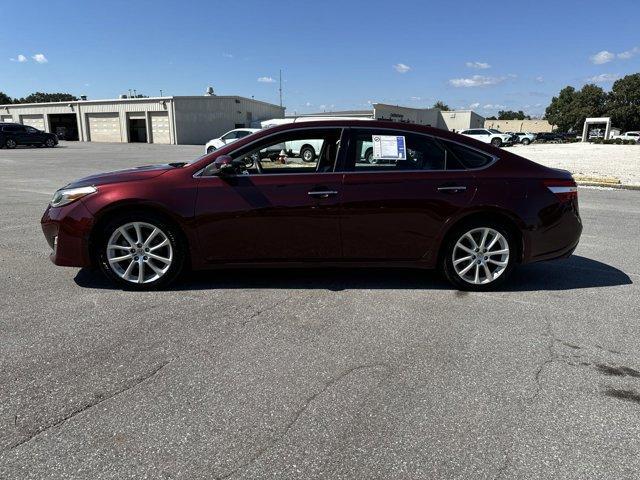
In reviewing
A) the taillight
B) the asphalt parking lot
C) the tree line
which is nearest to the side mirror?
the asphalt parking lot

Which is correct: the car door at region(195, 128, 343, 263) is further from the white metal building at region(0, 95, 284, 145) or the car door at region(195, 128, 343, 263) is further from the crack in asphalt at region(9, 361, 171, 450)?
the white metal building at region(0, 95, 284, 145)

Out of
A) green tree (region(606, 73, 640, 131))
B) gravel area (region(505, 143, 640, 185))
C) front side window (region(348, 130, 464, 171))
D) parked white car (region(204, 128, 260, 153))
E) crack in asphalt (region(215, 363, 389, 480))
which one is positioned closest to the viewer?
crack in asphalt (region(215, 363, 389, 480))

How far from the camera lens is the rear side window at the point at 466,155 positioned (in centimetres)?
468

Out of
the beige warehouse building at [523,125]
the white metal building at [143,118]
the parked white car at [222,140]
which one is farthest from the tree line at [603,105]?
the parked white car at [222,140]

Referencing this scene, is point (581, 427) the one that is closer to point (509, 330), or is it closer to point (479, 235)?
point (509, 330)

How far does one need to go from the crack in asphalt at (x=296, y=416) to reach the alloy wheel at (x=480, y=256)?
182 centimetres

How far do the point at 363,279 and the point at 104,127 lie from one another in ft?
176

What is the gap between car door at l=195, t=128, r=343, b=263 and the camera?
14.6 feet

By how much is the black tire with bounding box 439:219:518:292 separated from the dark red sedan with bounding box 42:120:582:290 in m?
0.01

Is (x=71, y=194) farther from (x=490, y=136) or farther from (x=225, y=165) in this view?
(x=490, y=136)

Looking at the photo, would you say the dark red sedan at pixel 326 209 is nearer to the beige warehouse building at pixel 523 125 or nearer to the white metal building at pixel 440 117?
the white metal building at pixel 440 117

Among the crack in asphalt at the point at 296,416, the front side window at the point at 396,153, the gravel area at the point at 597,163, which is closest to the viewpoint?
the crack in asphalt at the point at 296,416

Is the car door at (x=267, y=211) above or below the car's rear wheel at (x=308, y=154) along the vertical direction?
below

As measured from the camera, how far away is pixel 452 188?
4559mm
